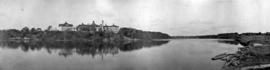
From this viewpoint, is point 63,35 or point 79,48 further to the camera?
point 63,35

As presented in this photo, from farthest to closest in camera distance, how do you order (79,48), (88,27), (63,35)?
(88,27) → (63,35) → (79,48)

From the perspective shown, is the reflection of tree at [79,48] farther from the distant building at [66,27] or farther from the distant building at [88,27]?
the distant building at [66,27]

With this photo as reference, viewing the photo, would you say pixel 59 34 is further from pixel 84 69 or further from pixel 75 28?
pixel 84 69

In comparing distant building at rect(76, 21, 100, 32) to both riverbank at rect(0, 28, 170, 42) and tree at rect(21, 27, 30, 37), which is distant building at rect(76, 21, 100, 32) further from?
tree at rect(21, 27, 30, 37)

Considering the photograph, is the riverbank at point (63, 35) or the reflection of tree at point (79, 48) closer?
the reflection of tree at point (79, 48)

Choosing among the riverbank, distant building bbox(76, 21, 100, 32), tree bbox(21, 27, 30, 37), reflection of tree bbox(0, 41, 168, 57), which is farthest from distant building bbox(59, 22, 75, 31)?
reflection of tree bbox(0, 41, 168, 57)

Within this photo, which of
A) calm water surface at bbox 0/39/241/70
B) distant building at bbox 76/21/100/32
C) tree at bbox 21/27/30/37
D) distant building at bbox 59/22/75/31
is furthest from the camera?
distant building at bbox 59/22/75/31

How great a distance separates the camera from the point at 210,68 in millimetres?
26984

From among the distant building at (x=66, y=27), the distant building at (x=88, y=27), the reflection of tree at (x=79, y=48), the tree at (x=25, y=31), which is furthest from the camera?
the distant building at (x=66, y=27)

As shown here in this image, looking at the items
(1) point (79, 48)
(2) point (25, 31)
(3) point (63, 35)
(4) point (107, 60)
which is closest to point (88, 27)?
(3) point (63, 35)

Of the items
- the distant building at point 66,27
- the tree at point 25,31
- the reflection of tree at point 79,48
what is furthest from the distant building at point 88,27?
the reflection of tree at point 79,48

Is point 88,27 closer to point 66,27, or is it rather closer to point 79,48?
point 66,27

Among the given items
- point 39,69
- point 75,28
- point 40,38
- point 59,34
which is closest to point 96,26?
point 75,28

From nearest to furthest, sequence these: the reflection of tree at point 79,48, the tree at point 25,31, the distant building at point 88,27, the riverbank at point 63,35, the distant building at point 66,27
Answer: the reflection of tree at point 79,48, the riverbank at point 63,35, the distant building at point 88,27, the tree at point 25,31, the distant building at point 66,27
